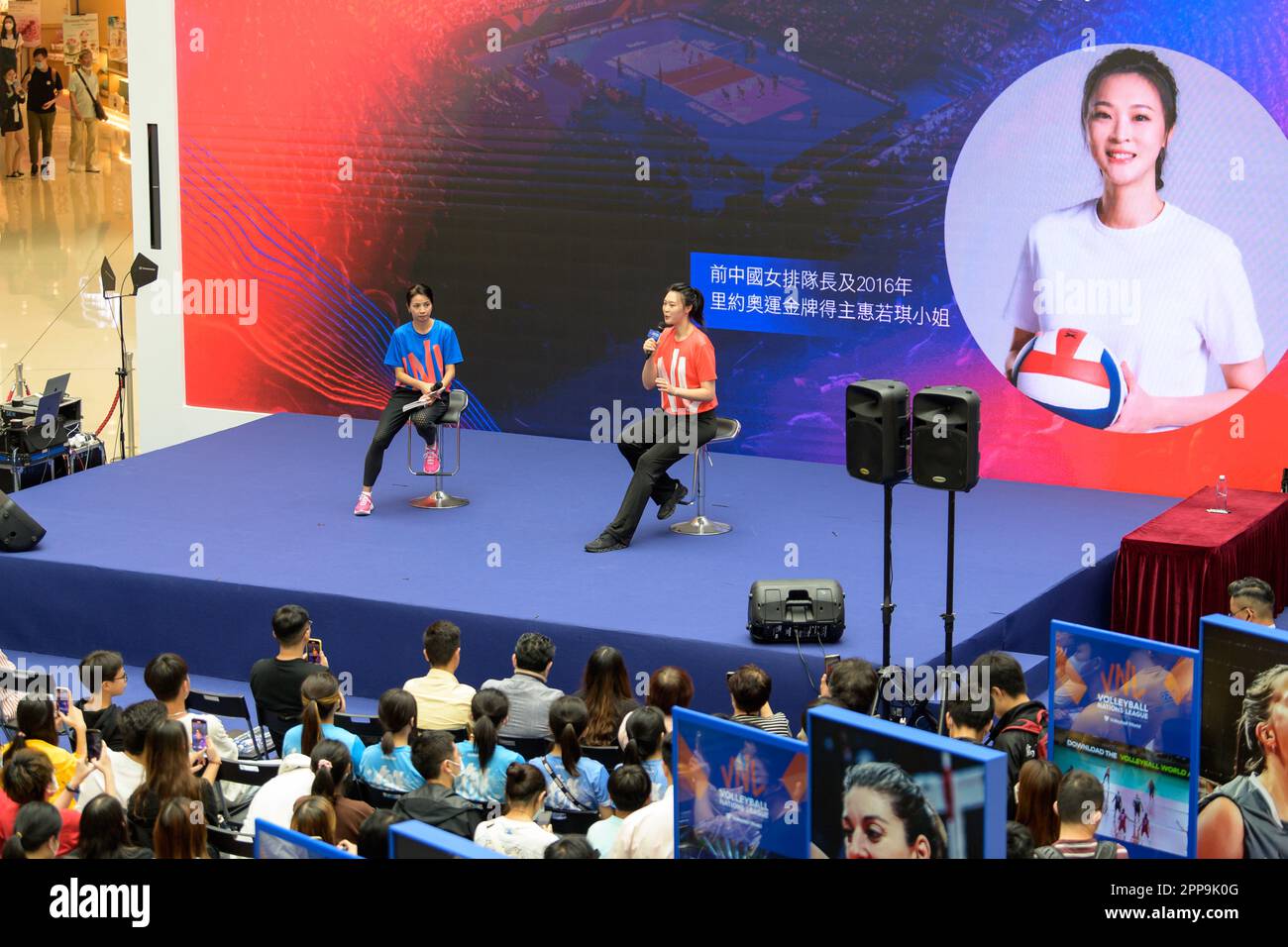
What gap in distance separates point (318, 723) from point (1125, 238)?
16.9 feet

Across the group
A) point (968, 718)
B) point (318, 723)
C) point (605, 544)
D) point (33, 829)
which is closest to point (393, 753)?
point (318, 723)

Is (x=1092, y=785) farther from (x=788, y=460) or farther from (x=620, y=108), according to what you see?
(x=620, y=108)

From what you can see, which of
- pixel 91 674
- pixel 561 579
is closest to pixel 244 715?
pixel 91 674

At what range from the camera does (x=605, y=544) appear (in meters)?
8.35

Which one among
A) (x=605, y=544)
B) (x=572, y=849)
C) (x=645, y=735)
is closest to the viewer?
(x=572, y=849)

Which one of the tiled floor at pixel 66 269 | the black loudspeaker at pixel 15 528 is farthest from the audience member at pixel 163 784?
the tiled floor at pixel 66 269

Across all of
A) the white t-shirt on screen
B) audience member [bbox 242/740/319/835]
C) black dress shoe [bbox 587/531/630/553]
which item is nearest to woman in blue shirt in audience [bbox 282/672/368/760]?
audience member [bbox 242/740/319/835]

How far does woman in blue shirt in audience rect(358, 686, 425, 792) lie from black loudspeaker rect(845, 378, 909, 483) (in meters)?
1.91

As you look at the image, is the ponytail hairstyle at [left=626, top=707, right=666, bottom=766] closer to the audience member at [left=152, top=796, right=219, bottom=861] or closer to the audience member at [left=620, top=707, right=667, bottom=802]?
the audience member at [left=620, top=707, right=667, bottom=802]

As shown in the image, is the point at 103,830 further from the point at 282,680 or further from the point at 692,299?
the point at 692,299

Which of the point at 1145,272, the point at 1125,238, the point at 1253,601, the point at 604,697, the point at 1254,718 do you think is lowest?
the point at 604,697

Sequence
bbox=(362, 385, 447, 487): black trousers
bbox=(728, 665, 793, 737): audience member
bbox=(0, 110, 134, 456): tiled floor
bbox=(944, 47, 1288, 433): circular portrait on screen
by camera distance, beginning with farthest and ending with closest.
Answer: bbox=(0, 110, 134, 456): tiled floor
bbox=(362, 385, 447, 487): black trousers
bbox=(944, 47, 1288, 433): circular portrait on screen
bbox=(728, 665, 793, 737): audience member

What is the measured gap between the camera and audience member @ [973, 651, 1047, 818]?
17.7ft
